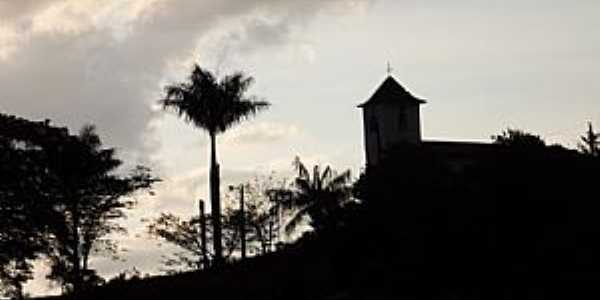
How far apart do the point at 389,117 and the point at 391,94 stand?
1627mm

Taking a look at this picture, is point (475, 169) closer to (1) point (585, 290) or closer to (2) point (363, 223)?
(2) point (363, 223)

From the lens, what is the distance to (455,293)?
4066 cm

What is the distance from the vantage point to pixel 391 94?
85.5 meters

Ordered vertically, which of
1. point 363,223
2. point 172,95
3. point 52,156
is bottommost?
point 363,223

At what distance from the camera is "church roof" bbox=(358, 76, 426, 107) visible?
85062 mm

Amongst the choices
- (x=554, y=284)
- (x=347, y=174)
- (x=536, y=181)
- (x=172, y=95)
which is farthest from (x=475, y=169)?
(x=347, y=174)

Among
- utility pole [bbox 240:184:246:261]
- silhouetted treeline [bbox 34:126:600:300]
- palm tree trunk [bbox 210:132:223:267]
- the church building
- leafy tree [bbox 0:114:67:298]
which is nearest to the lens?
silhouetted treeline [bbox 34:126:600:300]

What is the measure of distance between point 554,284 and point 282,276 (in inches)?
482

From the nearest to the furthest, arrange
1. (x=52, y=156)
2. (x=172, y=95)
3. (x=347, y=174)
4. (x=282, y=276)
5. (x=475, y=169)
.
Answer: (x=475, y=169), (x=282, y=276), (x=52, y=156), (x=172, y=95), (x=347, y=174)

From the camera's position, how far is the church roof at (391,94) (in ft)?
279

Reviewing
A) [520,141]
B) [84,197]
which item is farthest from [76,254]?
[520,141]

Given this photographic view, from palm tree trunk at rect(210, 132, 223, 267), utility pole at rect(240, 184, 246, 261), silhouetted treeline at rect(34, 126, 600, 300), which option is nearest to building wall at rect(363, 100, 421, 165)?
utility pole at rect(240, 184, 246, 261)

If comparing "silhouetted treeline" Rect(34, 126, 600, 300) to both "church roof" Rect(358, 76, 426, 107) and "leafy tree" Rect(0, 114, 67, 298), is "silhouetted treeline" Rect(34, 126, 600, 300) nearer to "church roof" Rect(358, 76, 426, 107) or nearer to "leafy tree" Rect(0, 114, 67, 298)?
"leafy tree" Rect(0, 114, 67, 298)

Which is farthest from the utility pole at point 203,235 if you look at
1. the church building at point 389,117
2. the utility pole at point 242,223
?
the church building at point 389,117
